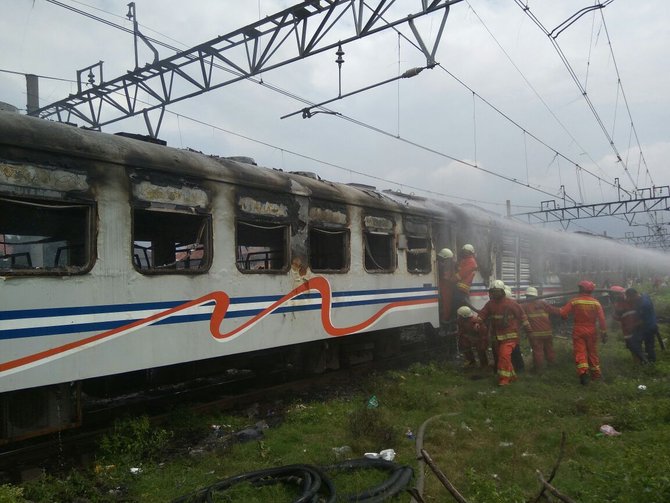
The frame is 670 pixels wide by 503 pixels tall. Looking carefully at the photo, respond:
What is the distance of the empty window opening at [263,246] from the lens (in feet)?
20.7

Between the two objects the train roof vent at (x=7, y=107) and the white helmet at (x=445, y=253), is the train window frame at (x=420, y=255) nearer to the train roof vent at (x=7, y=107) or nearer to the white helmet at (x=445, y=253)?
the white helmet at (x=445, y=253)

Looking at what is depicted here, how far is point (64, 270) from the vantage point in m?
4.50

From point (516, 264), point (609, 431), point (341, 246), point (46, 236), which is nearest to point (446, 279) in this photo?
point (341, 246)

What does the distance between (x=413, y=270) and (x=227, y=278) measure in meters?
4.18

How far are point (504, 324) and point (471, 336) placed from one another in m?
1.03

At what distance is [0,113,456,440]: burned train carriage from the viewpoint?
4.33 meters

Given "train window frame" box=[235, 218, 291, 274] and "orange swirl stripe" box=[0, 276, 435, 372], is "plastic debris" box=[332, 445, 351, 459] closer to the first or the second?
"orange swirl stripe" box=[0, 276, 435, 372]

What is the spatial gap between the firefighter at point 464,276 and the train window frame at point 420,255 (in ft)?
2.34

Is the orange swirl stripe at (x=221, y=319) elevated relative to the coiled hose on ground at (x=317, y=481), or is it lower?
elevated

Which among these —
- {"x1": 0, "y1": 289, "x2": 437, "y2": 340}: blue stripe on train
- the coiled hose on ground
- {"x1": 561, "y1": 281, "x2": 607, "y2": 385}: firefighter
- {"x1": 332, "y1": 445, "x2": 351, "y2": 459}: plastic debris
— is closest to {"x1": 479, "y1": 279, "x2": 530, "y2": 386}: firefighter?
{"x1": 561, "y1": 281, "x2": 607, "y2": 385}: firefighter

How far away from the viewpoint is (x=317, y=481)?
375 centimetres

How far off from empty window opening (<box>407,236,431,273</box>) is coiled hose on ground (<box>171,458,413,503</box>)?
5.08m

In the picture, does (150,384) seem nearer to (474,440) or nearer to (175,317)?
(175,317)

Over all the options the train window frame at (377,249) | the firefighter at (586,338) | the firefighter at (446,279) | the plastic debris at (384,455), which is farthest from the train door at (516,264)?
the plastic debris at (384,455)
